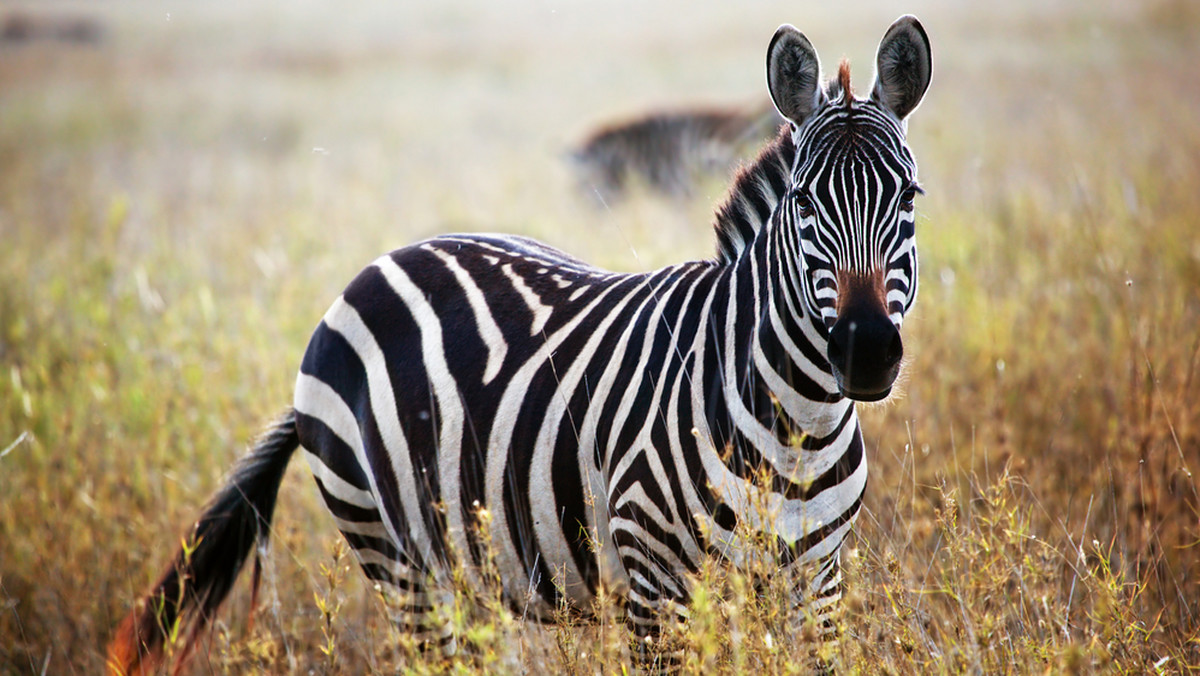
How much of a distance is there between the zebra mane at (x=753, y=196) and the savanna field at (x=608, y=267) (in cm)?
51

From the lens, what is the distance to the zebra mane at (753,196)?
2439mm

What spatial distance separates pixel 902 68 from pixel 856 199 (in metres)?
0.48

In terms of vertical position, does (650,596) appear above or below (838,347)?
below

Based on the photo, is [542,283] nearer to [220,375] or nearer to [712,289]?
[712,289]

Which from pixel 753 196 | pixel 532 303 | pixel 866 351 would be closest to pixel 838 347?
pixel 866 351

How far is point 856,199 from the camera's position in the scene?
204 centimetres

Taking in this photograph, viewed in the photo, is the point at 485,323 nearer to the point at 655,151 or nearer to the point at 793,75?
the point at 793,75

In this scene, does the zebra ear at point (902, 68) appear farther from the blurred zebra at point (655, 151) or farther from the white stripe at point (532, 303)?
the blurred zebra at point (655, 151)

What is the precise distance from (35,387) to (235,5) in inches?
1363

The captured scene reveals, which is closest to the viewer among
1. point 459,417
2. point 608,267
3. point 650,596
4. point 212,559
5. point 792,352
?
point 792,352

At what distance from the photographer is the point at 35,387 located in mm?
5188

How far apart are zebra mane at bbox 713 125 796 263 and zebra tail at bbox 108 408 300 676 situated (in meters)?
1.79

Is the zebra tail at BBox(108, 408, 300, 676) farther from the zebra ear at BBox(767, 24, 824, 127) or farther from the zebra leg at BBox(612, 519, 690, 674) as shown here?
the zebra ear at BBox(767, 24, 824, 127)

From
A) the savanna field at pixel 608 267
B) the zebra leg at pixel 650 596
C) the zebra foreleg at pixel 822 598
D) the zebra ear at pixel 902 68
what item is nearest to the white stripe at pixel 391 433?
the savanna field at pixel 608 267
